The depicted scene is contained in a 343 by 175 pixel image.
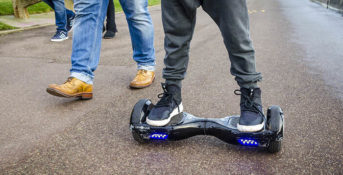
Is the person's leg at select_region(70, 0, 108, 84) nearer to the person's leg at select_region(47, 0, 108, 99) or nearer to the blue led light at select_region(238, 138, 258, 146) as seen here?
the person's leg at select_region(47, 0, 108, 99)

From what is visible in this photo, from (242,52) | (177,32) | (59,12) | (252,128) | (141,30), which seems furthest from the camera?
(59,12)

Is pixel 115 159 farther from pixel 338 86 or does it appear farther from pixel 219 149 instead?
pixel 338 86

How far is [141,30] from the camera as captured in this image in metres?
3.05

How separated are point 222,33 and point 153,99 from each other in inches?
42.7

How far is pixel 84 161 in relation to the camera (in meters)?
1.79

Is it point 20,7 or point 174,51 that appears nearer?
point 174,51

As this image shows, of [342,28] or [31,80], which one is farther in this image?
[342,28]

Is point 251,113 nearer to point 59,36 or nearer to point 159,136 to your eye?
point 159,136

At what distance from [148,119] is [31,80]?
2.04m

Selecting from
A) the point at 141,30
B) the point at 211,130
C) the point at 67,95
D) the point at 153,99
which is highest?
the point at 141,30

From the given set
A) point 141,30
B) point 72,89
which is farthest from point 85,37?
point 141,30

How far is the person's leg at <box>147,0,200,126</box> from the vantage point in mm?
1916

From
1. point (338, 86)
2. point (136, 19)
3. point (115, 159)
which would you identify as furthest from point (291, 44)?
point (115, 159)

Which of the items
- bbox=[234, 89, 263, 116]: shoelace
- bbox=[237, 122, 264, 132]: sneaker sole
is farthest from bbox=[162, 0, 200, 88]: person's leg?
bbox=[237, 122, 264, 132]: sneaker sole
